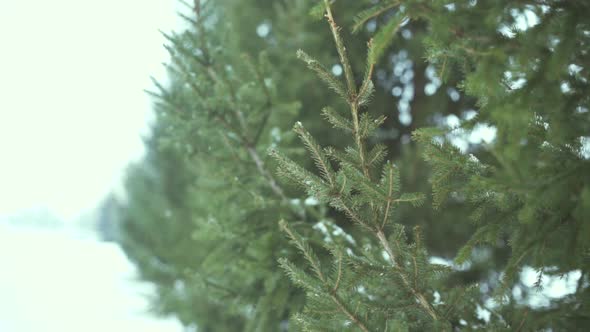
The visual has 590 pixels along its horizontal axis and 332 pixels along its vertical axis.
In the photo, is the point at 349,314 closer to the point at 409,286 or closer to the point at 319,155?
the point at 409,286

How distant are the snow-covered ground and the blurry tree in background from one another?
3.40 meters

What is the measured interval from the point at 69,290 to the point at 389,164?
11.5 meters

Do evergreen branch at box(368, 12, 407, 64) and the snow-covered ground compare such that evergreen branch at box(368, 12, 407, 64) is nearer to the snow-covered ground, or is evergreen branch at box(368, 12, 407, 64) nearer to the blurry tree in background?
the blurry tree in background

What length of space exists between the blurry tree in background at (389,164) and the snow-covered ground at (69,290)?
11.2 feet

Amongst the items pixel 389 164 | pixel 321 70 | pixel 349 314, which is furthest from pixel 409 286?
pixel 321 70

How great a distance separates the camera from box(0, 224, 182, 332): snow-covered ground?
26.4 feet

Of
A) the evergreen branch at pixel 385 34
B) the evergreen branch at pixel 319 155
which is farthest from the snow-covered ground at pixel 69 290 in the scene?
the evergreen branch at pixel 385 34

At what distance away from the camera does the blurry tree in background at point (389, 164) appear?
3.95 feet

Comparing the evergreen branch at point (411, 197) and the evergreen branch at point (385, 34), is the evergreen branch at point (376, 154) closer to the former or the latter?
the evergreen branch at point (411, 197)

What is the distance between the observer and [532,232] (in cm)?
134

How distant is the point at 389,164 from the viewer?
4.25 feet

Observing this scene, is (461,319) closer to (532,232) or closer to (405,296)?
(405,296)

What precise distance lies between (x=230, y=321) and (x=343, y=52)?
218 inches

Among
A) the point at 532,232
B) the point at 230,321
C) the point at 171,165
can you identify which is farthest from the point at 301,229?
the point at 171,165
